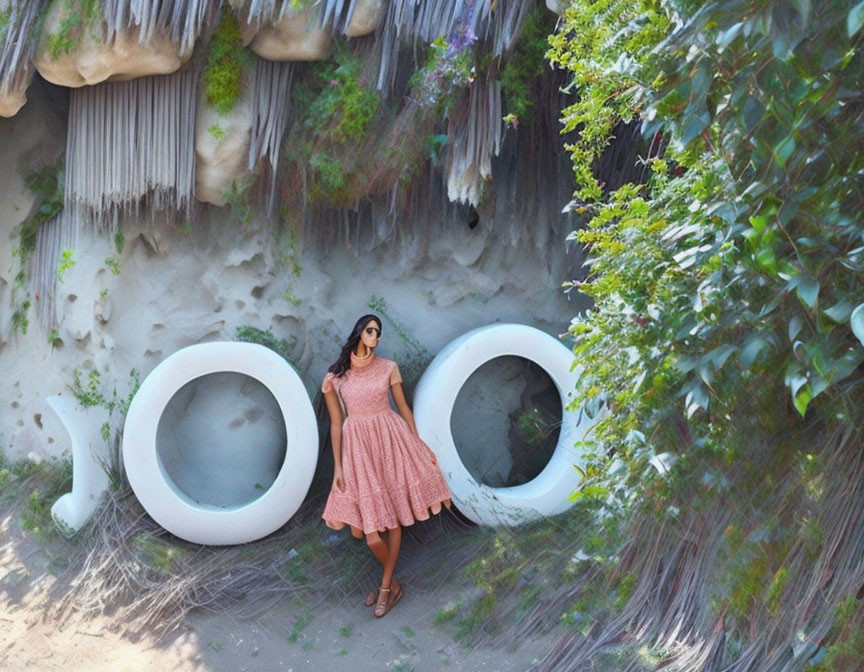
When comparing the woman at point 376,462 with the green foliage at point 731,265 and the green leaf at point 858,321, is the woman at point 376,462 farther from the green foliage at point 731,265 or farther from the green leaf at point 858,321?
the green leaf at point 858,321

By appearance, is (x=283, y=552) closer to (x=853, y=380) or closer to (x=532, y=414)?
(x=532, y=414)

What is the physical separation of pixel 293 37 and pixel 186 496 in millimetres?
2241

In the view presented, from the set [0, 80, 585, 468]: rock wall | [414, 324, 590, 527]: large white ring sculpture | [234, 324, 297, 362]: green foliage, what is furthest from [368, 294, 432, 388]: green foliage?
[234, 324, 297, 362]: green foliage

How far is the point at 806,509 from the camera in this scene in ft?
9.27

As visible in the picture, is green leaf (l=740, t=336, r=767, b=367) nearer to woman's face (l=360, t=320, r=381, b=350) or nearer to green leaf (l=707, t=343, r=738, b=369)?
green leaf (l=707, t=343, r=738, b=369)

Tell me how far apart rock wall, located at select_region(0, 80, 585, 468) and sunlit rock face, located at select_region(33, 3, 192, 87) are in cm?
78

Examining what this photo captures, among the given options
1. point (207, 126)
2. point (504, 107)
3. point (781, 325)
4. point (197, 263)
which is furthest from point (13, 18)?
point (781, 325)

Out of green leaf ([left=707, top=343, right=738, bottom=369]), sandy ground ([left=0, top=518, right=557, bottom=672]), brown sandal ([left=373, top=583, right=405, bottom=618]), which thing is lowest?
sandy ground ([left=0, top=518, right=557, bottom=672])

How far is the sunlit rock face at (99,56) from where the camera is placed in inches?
187

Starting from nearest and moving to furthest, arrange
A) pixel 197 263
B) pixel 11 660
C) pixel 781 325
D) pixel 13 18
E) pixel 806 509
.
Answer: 1. pixel 781 325
2. pixel 806 509
3. pixel 11 660
4. pixel 13 18
5. pixel 197 263

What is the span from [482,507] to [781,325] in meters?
2.92

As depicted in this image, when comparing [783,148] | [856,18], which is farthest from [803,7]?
[783,148]

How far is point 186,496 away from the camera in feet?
17.1

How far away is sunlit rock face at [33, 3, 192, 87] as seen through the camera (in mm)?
4750
